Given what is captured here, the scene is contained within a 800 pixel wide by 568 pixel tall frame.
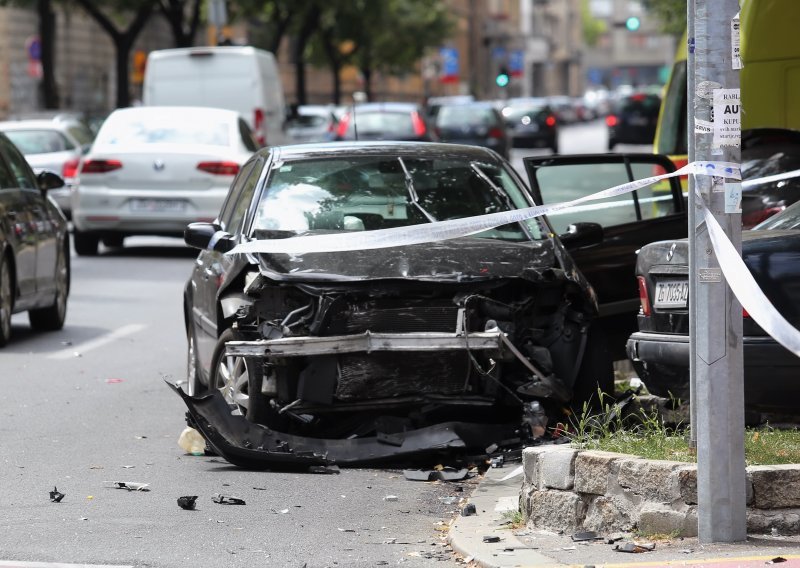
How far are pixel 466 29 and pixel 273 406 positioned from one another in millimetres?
97858

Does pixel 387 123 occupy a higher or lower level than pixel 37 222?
lower

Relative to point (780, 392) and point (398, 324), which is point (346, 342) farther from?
point (780, 392)

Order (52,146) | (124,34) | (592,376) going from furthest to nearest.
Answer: (124,34)
(52,146)
(592,376)

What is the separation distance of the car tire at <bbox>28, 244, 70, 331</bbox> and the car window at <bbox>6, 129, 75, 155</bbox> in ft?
34.2

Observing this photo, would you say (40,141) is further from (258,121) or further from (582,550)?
(582,550)

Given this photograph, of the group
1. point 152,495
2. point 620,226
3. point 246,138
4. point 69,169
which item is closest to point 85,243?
point 246,138

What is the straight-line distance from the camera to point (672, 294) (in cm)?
786

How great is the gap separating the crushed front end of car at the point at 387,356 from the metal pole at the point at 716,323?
6.32 feet

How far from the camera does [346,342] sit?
7957 mm

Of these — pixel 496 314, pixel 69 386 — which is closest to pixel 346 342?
pixel 496 314

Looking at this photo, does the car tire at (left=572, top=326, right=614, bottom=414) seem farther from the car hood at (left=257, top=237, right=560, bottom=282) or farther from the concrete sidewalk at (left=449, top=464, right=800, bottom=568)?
the concrete sidewalk at (left=449, top=464, right=800, bottom=568)

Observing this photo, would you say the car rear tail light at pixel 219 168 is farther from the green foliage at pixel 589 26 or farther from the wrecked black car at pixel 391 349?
the green foliage at pixel 589 26

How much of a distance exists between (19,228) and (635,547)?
773 cm

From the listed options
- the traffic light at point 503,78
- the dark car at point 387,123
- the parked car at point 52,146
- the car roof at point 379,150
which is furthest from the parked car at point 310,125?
the car roof at point 379,150
